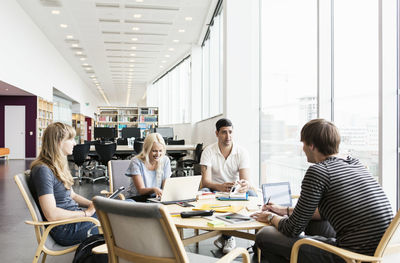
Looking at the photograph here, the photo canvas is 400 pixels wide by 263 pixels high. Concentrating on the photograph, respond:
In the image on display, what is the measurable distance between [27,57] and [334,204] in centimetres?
1178

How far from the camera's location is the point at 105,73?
18000 mm

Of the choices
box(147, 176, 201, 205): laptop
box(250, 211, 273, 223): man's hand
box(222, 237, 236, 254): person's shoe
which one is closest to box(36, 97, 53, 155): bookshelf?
box(222, 237, 236, 254): person's shoe

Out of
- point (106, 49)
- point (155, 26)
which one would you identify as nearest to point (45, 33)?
point (106, 49)

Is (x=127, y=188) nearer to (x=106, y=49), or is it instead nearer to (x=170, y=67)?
(x=106, y=49)

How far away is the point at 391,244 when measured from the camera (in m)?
1.64

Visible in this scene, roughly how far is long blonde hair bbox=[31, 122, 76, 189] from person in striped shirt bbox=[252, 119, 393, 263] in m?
1.45

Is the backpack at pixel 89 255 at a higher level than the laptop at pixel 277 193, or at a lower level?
lower

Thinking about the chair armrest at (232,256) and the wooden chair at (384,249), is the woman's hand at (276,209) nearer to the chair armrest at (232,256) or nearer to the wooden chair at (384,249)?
the wooden chair at (384,249)

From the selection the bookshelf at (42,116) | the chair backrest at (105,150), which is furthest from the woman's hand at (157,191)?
the bookshelf at (42,116)

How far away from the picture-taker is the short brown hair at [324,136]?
1876 mm

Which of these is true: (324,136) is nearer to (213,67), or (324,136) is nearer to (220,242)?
(220,242)

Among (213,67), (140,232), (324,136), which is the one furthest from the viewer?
(213,67)

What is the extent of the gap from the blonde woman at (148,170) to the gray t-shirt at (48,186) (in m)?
0.68

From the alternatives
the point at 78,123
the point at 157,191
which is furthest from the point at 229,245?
the point at 78,123
